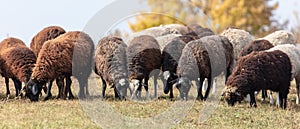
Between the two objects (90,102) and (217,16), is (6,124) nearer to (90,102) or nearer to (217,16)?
(90,102)

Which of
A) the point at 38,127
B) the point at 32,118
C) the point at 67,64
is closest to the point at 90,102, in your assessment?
the point at 67,64

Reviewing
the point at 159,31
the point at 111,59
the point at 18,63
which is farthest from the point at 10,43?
the point at 159,31

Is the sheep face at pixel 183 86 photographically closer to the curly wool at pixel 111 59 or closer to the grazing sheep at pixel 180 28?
the curly wool at pixel 111 59

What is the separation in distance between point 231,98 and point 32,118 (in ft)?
15.9

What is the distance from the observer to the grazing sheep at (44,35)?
1655 centimetres

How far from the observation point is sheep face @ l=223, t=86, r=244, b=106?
519 inches

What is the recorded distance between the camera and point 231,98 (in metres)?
13.2

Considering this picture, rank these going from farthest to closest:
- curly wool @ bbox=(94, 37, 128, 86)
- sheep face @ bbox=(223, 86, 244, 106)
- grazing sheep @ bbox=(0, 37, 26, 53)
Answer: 1. grazing sheep @ bbox=(0, 37, 26, 53)
2. curly wool @ bbox=(94, 37, 128, 86)
3. sheep face @ bbox=(223, 86, 244, 106)

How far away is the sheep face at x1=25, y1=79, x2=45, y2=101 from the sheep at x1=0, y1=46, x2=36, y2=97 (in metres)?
0.45

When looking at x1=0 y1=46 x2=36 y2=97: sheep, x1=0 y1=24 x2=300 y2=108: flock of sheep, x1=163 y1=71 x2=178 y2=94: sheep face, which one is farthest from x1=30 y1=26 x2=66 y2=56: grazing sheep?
x1=163 y1=71 x2=178 y2=94: sheep face

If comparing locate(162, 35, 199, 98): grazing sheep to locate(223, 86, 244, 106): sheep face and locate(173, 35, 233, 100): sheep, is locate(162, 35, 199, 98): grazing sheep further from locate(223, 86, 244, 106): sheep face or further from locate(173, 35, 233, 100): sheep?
locate(223, 86, 244, 106): sheep face

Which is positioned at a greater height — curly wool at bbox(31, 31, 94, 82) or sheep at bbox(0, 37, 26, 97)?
sheep at bbox(0, 37, 26, 97)

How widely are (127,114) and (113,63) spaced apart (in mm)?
2739

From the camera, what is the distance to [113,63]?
1385 cm
